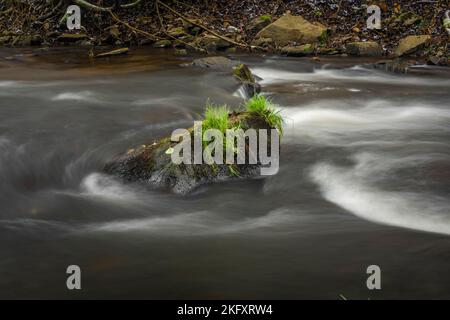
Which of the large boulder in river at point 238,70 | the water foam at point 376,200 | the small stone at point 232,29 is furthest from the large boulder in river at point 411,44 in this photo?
the water foam at point 376,200

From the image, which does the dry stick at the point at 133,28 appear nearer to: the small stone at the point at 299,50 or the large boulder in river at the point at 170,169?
the small stone at the point at 299,50

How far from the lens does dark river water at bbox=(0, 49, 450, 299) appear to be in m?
4.11

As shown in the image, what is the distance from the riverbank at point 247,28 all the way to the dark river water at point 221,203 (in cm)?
357

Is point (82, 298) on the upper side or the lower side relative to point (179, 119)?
lower

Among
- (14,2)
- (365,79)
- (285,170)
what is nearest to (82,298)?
(285,170)

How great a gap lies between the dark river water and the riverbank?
3.57 meters

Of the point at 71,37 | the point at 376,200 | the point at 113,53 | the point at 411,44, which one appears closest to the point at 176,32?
the point at 113,53

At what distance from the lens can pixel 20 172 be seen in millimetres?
6211

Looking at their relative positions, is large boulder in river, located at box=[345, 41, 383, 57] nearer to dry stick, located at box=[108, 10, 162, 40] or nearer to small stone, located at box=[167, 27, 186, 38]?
small stone, located at box=[167, 27, 186, 38]

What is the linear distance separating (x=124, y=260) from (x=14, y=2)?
13258 millimetres

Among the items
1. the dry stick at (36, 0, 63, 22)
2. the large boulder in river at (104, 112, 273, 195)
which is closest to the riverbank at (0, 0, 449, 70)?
the dry stick at (36, 0, 63, 22)

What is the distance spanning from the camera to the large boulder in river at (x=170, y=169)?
589 centimetres
